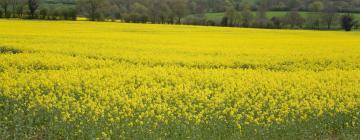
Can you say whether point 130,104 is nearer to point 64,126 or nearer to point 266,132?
point 64,126

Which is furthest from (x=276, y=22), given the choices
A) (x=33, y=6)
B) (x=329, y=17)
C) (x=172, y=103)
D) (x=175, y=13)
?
(x=172, y=103)

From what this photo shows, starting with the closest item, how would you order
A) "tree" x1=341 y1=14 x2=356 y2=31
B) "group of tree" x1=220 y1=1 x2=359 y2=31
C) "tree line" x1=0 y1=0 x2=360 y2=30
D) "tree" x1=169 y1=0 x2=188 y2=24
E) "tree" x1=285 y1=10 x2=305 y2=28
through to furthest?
"tree line" x1=0 y1=0 x2=360 y2=30 < "tree" x1=341 y1=14 x2=356 y2=31 < "group of tree" x1=220 y1=1 x2=359 y2=31 < "tree" x1=285 y1=10 x2=305 y2=28 < "tree" x1=169 y1=0 x2=188 y2=24

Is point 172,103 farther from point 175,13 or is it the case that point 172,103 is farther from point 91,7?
point 175,13

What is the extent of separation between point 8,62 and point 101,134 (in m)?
8.62

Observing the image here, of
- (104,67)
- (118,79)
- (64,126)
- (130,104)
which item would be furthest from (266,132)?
(104,67)

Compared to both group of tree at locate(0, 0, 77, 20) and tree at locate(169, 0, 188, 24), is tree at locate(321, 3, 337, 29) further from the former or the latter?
group of tree at locate(0, 0, 77, 20)

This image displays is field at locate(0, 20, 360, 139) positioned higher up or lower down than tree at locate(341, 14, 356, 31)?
lower down

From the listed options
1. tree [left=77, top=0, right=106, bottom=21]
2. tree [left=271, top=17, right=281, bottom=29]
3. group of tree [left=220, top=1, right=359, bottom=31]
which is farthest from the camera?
tree [left=77, top=0, right=106, bottom=21]

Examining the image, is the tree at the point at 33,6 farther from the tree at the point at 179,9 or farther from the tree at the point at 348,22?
the tree at the point at 348,22

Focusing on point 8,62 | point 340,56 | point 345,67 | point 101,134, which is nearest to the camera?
point 101,134

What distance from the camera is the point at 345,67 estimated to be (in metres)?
18.5

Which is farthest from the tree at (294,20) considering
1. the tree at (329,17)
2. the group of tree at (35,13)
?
the group of tree at (35,13)

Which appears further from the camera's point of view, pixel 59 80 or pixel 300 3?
pixel 300 3

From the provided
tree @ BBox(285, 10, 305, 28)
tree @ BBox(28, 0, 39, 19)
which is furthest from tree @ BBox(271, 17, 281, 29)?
tree @ BBox(28, 0, 39, 19)
